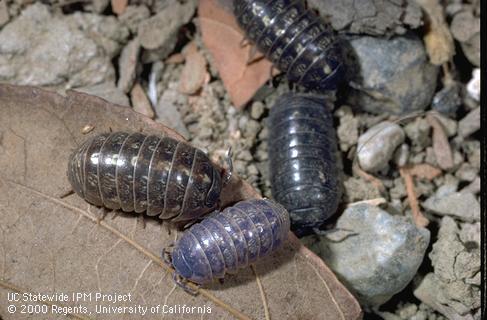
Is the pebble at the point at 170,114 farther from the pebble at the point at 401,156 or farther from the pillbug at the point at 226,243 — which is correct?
the pebble at the point at 401,156

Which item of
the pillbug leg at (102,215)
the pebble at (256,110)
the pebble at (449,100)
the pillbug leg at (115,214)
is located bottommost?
the pillbug leg at (115,214)

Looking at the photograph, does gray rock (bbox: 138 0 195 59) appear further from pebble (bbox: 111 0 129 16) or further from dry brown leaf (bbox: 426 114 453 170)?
dry brown leaf (bbox: 426 114 453 170)

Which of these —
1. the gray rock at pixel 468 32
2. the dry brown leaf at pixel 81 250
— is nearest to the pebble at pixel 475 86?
the gray rock at pixel 468 32

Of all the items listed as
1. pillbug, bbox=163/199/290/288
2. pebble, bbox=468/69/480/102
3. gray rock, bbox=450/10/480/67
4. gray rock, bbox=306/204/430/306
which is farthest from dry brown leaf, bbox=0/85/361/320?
gray rock, bbox=450/10/480/67

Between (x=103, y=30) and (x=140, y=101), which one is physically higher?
(x=103, y=30)

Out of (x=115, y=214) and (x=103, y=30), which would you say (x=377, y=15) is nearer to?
(x=103, y=30)

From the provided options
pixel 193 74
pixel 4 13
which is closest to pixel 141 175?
pixel 193 74

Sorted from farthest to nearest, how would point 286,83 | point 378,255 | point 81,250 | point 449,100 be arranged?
point 286,83 < point 449,100 < point 378,255 < point 81,250
